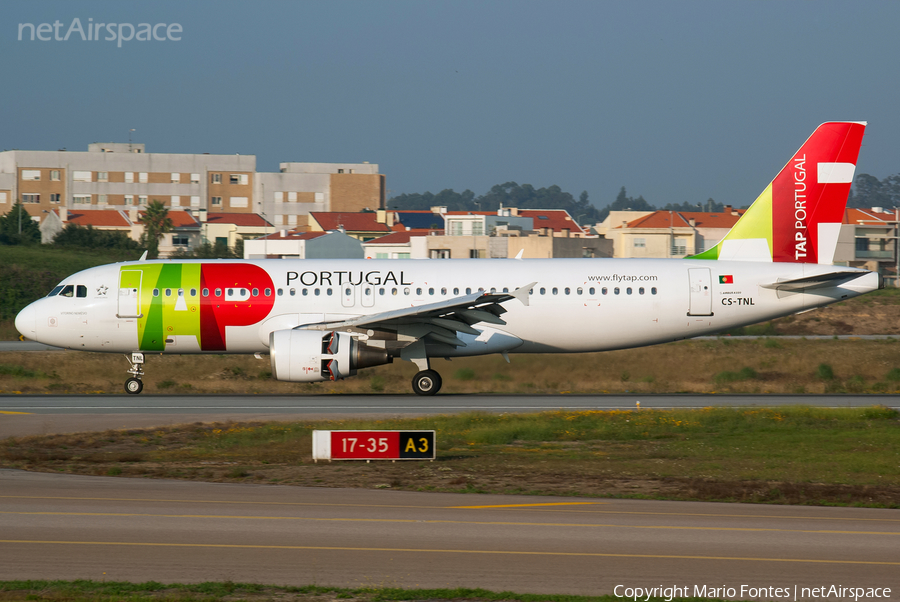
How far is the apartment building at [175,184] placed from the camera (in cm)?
12975

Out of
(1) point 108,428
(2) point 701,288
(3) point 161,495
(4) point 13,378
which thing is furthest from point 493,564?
(4) point 13,378

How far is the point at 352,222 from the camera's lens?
112250 millimetres

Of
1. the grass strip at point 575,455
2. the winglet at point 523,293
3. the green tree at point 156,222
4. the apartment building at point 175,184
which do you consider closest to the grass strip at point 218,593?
the grass strip at point 575,455

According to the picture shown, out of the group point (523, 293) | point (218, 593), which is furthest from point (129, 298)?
point (218, 593)

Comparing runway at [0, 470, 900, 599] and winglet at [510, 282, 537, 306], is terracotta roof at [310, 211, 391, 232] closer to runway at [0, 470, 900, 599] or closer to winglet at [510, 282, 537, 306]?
winglet at [510, 282, 537, 306]

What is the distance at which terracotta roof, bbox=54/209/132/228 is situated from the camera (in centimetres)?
11181

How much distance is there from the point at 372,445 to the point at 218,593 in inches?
293

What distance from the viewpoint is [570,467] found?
15.6 metres

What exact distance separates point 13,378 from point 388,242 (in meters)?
57.9

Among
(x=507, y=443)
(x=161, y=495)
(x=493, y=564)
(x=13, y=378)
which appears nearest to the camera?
(x=493, y=564)

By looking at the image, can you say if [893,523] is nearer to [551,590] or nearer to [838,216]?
[551,590]

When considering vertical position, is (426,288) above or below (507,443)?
above

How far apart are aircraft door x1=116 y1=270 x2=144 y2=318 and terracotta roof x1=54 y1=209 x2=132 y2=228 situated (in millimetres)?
90825

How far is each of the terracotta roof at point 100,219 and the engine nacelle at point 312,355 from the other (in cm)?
9483
